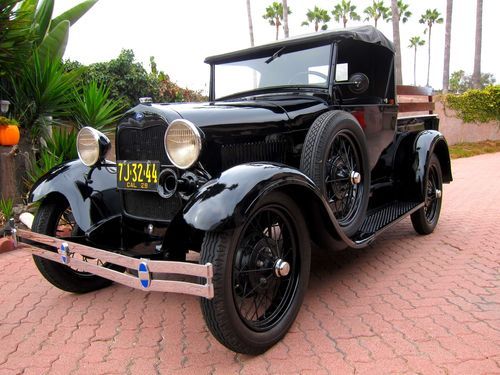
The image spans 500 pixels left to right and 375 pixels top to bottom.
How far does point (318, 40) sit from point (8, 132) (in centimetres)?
356

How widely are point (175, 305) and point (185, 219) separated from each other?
111 cm

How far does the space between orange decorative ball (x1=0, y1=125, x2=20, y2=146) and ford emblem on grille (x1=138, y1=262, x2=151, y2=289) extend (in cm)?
367

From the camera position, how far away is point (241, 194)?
7.00 feet

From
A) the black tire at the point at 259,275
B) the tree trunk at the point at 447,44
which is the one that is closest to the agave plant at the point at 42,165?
the black tire at the point at 259,275

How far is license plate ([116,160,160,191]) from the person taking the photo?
8.71 ft

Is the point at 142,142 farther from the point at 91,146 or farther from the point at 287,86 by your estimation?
the point at 287,86

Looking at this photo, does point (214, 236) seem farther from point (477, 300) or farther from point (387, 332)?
point (477, 300)

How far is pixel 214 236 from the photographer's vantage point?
2.11m

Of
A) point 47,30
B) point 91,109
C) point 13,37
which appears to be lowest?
point 91,109

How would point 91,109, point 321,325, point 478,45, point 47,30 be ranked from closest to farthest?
point 321,325
point 91,109
point 47,30
point 478,45

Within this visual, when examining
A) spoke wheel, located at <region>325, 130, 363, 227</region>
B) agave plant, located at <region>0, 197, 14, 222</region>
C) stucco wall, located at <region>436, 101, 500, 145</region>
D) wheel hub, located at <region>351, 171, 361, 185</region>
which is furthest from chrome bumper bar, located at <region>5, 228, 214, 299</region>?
stucco wall, located at <region>436, 101, 500, 145</region>

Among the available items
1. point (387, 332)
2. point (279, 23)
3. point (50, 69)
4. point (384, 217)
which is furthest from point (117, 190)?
point (279, 23)

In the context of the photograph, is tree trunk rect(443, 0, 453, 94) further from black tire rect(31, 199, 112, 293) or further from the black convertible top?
black tire rect(31, 199, 112, 293)

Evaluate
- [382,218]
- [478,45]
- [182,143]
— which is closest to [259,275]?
[182,143]
